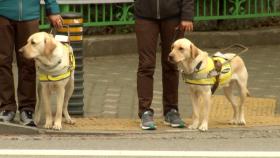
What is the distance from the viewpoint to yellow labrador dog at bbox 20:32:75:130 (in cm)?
849

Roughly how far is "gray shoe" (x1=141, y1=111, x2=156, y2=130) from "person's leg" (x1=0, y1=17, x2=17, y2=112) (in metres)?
1.46

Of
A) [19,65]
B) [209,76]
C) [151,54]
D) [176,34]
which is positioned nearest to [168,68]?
[151,54]

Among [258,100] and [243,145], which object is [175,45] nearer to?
[243,145]

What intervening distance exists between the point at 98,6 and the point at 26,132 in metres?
5.43

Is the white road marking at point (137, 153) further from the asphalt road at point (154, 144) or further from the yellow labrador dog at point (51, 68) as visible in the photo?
the yellow labrador dog at point (51, 68)

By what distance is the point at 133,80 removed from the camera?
11938 millimetres

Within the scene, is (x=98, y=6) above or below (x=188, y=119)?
above

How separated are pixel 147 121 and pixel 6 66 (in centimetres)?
167

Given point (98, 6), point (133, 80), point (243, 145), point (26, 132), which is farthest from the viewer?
point (98, 6)

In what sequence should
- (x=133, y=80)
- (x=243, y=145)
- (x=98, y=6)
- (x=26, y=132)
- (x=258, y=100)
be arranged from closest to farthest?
(x=243, y=145)
(x=26, y=132)
(x=258, y=100)
(x=133, y=80)
(x=98, y=6)

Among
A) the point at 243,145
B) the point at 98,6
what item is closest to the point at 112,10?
the point at 98,6

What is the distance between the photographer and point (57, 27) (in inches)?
360

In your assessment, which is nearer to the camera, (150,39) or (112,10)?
(150,39)

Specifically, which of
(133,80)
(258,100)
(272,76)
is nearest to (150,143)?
(258,100)
